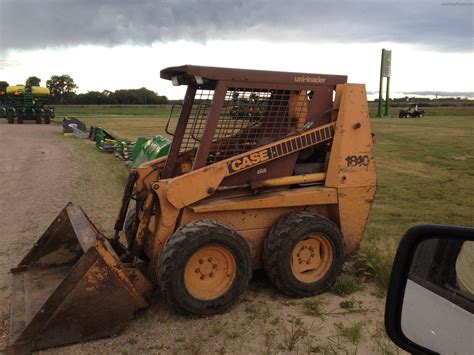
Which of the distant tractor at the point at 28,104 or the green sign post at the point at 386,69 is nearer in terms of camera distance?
the distant tractor at the point at 28,104

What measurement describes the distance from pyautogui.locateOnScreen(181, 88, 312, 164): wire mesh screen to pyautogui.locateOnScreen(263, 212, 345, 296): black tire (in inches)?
33.9

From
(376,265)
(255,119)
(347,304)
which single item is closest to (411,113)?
(376,265)

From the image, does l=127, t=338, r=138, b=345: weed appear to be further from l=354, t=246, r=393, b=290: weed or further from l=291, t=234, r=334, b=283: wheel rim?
l=354, t=246, r=393, b=290: weed

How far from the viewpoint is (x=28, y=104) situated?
33312mm

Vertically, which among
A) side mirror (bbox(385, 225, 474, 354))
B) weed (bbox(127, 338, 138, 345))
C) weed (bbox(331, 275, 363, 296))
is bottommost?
weed (bbox(127, 338, 138, 345))

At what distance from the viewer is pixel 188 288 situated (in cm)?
422

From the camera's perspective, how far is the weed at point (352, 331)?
3824 mm

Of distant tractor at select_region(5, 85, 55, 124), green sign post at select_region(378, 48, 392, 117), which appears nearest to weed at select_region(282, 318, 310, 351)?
distant tractor at select_region(5, 85, 55, 124)

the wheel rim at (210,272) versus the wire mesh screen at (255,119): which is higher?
the wire mesh screen at (255,119)

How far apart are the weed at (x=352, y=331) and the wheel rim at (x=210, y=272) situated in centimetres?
100

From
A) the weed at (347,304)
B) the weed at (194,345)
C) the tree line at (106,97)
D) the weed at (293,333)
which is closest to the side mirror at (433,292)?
the weed at (293,333)

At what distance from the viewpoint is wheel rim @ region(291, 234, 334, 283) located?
4688 mm

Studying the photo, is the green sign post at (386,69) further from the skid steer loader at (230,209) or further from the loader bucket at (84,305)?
the loader bucket at (84,305)

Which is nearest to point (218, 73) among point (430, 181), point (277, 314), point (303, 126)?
point (303, 126)
